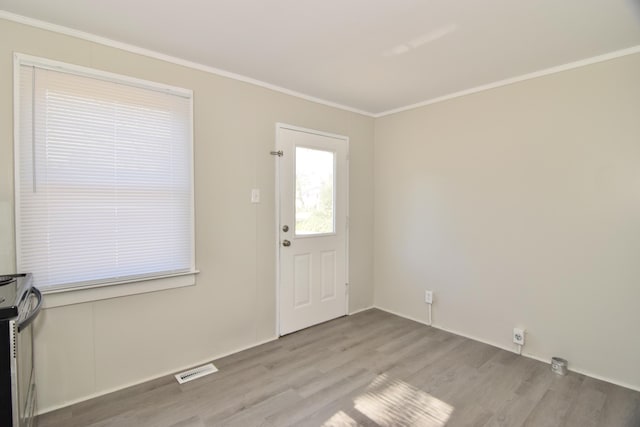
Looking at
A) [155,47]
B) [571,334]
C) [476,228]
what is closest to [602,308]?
[571,334]

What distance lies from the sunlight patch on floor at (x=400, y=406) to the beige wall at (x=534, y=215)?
120cm

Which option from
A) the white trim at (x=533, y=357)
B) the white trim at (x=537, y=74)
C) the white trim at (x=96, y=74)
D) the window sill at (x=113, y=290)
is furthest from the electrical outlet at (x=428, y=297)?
the white trim at (x=96, y=74)

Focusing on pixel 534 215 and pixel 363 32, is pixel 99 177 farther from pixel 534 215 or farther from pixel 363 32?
pixel 534 215

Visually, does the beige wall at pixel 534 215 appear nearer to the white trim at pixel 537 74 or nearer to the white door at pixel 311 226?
the white trim at pixel 537 74

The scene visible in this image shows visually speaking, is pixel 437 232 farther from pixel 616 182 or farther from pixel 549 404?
pixel 549 404

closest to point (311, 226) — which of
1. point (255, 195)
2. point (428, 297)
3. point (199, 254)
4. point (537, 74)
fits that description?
point (255, 195)

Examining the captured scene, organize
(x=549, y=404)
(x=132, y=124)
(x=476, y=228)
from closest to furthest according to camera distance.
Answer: (x=549, y=404), (x=132, y=124), (x=476, y=228)

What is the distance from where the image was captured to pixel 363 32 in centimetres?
205

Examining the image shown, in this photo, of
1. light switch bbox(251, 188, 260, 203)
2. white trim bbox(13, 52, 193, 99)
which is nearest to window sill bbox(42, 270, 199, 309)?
light switch bbox(251, 188, 260, 203)

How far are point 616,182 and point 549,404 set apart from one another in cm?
163

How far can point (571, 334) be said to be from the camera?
253 cm

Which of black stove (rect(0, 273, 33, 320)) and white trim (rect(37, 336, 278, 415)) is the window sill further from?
white trim (rect(37, 336, 278, 415))

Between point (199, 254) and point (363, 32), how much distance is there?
79.8 inches

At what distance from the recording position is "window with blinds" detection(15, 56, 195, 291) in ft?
6.33
